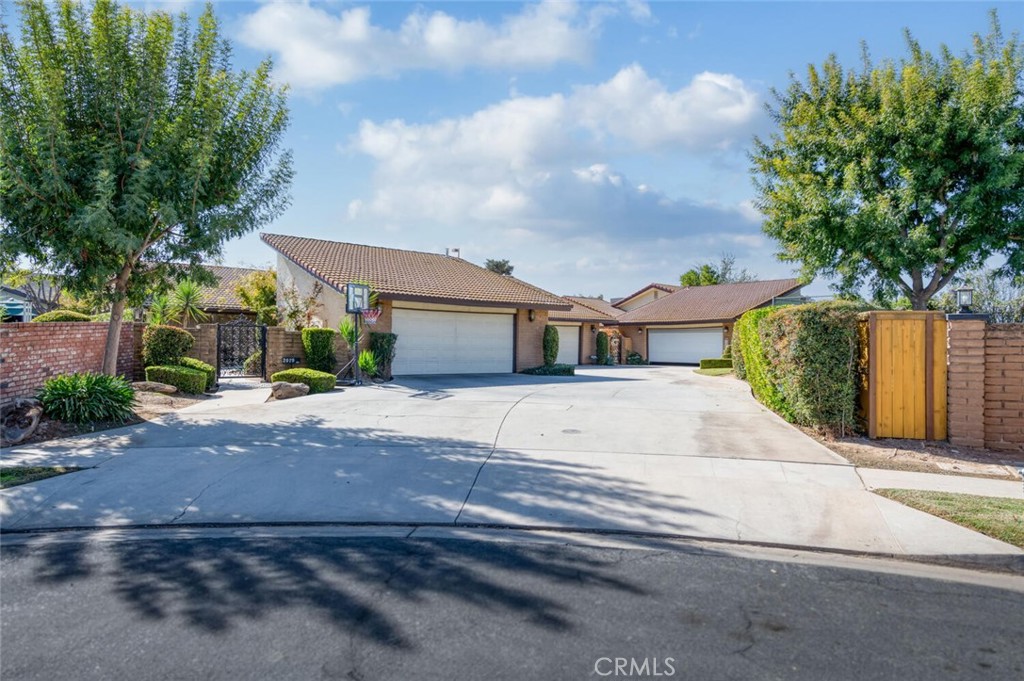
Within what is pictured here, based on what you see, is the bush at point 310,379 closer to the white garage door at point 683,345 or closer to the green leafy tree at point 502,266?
the white garage door at point 683,345

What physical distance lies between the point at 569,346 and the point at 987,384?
24.4m

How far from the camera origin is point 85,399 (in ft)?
31.9

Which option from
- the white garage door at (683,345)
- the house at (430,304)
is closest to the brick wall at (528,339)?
the house at (430,304)

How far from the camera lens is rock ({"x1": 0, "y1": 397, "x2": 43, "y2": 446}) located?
857cm

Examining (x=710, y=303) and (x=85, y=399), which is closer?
(x=85, y=399)

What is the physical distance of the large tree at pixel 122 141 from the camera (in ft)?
30.9

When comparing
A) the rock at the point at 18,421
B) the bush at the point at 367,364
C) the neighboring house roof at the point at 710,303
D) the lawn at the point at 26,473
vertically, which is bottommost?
the lawn at the point at 26,473

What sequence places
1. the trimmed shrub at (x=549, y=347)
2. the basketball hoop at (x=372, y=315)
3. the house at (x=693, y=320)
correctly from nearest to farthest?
the basketball hoop at (x=372, y=315)
the trimmed shrub at (x=549, y=347)
the house at (x=693, y=320)

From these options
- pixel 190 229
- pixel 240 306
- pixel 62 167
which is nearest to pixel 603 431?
pixel 190 229

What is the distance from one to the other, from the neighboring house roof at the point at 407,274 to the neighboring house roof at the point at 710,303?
40.8 ft

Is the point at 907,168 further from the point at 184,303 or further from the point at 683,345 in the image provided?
the point at 184,303

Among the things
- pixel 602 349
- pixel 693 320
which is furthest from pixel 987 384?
pixel 693 320

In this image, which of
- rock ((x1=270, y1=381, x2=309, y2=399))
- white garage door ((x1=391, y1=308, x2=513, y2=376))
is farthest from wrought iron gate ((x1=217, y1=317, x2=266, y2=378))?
rock ((x1=270, y1=381, x2=309, y2=399))

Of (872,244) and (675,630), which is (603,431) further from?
(872,244)
